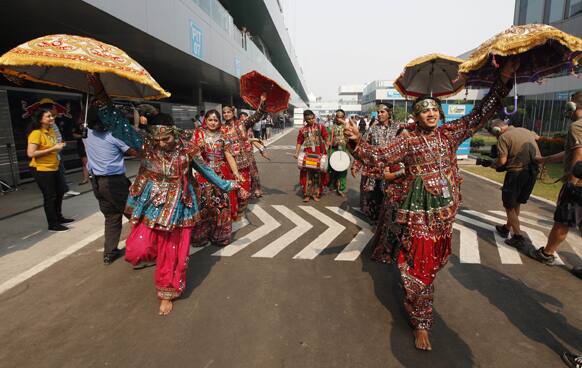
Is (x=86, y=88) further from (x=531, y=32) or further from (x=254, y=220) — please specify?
(x=531, y=32)

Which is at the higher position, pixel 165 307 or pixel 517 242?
pixel 517 242

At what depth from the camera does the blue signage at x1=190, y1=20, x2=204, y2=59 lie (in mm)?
10744

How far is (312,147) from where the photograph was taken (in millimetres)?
7484

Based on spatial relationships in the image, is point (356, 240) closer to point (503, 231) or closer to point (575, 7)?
point (503, 231)

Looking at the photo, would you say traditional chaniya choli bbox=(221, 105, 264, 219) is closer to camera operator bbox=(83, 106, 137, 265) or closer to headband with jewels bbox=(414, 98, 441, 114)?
camera operator bbox=(83, 106, 137, 265)

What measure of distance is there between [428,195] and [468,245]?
108 inches

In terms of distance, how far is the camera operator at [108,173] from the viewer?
404 centimetres

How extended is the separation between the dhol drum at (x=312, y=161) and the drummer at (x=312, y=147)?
86 millimetres

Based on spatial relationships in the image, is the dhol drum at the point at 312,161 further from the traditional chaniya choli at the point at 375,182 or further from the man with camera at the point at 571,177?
the man with camera at the point at 571,177

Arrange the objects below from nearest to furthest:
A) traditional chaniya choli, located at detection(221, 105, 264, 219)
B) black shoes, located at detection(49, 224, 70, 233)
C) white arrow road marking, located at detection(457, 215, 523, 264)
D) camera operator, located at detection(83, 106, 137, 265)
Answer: camera operator, located at detection(83, 106, 137, 265), white arrow road marking, located at detection(457, 215, 523, 264), black shoes, located at detection(49, 224, 70, 233), traditional chaniya choli, located at detection(221, 105, 264, 219)

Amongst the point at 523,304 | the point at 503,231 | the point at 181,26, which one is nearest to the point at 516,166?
the point at 503,231

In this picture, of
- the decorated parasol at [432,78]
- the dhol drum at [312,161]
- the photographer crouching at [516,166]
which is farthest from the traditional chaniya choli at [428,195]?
the dhol drum at [312,161]

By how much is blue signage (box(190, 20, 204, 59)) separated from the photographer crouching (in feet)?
30.6

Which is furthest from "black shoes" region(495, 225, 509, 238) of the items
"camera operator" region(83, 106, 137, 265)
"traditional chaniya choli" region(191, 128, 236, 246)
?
"camera operator" region(83, 106, 137, 265)
